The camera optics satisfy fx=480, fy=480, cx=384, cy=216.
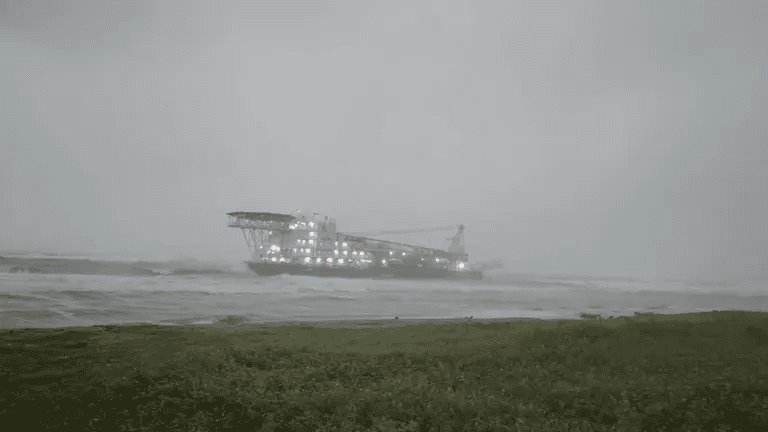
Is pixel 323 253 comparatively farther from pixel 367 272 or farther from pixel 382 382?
pixel 382 382

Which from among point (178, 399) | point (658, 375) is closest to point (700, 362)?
point (658, 375)

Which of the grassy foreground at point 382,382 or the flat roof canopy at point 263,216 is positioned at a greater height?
the flat roof canopy at point 263,216

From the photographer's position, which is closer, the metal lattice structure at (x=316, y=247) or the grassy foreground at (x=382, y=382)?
the grassy foreground at (x=382, y=382)

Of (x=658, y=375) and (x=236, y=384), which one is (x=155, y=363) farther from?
(x=658, y=375)

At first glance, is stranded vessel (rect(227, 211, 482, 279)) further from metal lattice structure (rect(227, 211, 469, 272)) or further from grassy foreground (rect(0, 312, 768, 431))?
grassy foreground (rect(0, 312, 768, 431))

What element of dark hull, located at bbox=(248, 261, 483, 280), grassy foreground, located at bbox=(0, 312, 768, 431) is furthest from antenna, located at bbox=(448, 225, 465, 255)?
grassy foreground, located at bbox=(0, 312, 768, 431)

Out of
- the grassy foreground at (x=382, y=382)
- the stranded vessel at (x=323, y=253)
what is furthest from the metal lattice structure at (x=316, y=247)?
the grassy foreground at (x=382, y=382)

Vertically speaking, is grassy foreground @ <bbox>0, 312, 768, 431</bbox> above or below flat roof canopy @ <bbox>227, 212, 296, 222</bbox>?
below

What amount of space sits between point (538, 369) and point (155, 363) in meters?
9.65

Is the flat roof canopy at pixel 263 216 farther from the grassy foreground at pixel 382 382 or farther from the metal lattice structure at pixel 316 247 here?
the grassy foreground at pixel 382 382

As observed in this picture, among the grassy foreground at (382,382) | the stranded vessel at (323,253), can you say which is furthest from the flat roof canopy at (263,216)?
the grassy foreground at (382,382)

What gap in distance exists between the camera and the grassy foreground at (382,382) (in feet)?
28.5

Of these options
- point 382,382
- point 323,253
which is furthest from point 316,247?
point 382,382

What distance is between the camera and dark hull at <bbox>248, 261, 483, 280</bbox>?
292 ft
